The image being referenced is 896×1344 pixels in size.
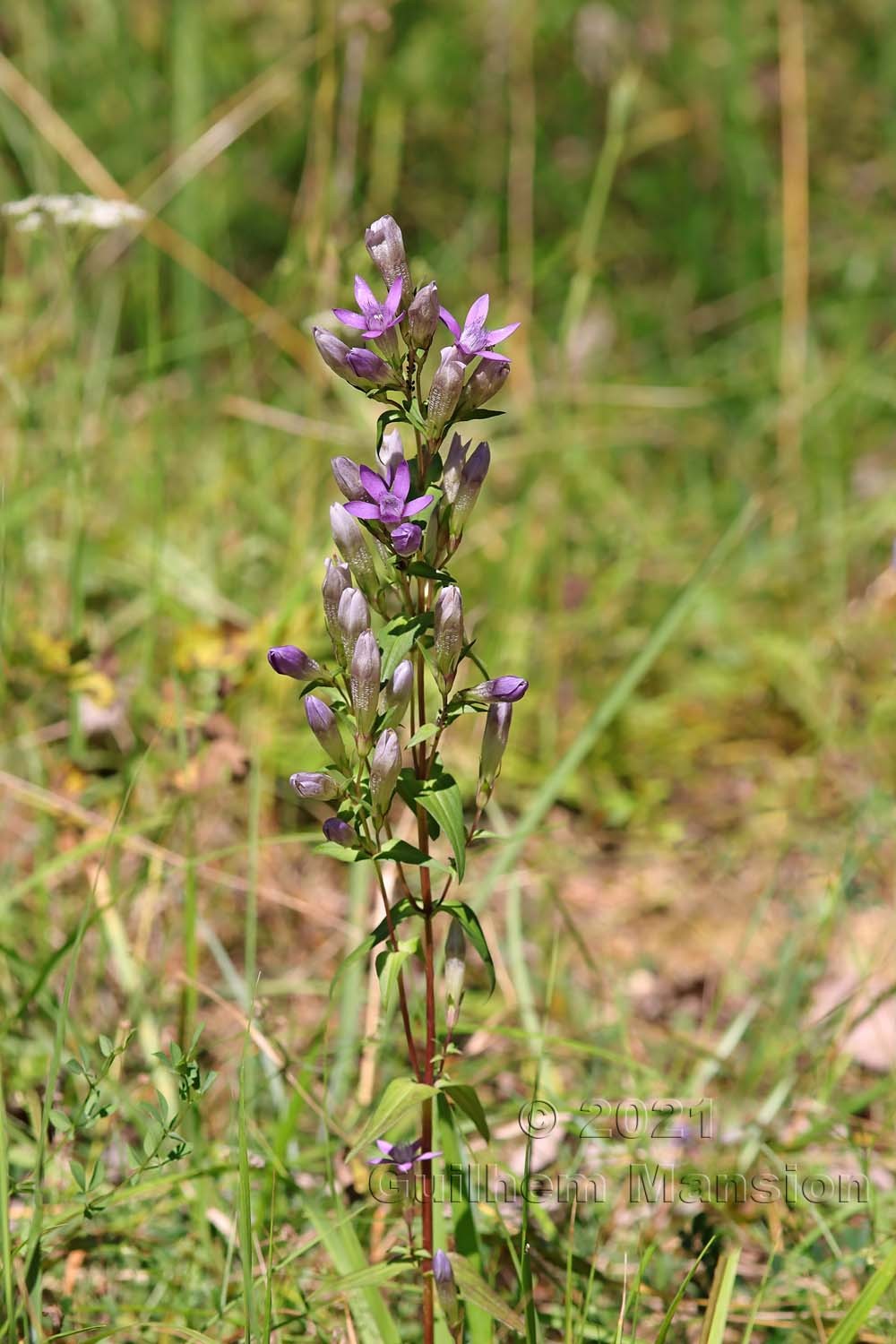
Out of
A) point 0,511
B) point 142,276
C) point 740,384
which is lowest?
point 0,511

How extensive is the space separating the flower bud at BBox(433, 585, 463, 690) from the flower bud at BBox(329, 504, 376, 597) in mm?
A: 84

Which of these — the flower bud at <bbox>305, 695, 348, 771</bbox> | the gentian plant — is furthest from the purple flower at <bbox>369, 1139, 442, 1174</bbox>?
the flower bud at <bbox>305, 695, 348, 771</bbox>

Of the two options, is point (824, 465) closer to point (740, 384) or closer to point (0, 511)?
point (740, 384)

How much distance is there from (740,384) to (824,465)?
1.64 ft

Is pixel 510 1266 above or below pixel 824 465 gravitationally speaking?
below

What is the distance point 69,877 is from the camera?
2326 millimetres

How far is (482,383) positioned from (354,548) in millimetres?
204

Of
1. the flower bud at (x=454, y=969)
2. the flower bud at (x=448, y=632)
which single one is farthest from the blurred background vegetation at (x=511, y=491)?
the flower bud at (x=448, y=632)

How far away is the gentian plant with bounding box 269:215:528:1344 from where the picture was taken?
122cm

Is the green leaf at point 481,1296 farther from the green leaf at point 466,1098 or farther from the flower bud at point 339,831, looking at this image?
the flower bud at point 339,831

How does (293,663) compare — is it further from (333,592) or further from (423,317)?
(423,317)

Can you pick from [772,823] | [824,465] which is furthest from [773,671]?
[824,465]

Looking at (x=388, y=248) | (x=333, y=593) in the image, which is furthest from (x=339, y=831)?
(x=388, y=248)

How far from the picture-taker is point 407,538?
1.19 meters
